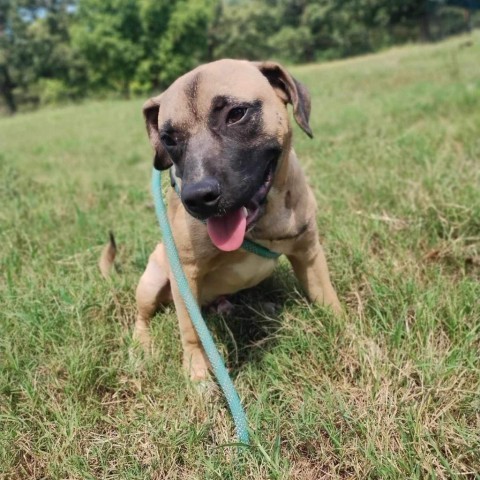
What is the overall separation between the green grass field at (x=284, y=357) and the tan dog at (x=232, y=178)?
22cm

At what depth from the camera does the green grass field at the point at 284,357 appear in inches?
66.1

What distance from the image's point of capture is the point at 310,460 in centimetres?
169

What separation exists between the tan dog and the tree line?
111 feet

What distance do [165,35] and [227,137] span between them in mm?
34700

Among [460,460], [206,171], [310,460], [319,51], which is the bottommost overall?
[319,51]

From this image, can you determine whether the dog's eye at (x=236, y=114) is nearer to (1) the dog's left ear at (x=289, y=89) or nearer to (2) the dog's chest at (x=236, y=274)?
(1) the dog's left ear at (x=289, y=89)

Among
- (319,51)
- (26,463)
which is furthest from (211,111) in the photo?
(319,51)

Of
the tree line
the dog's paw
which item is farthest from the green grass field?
the tree line

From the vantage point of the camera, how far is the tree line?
32.8 metres

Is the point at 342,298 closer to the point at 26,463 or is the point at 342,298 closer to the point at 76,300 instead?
the point at 76,300

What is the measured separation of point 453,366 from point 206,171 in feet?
3.82

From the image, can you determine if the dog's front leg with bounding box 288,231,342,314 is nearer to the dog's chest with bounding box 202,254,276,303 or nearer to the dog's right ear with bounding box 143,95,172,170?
the dog's chest with bounding box 202,254,276,303

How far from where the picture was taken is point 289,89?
6.98 feet

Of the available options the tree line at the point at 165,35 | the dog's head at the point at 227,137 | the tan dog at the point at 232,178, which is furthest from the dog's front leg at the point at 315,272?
the tree line at the point at 165,35
